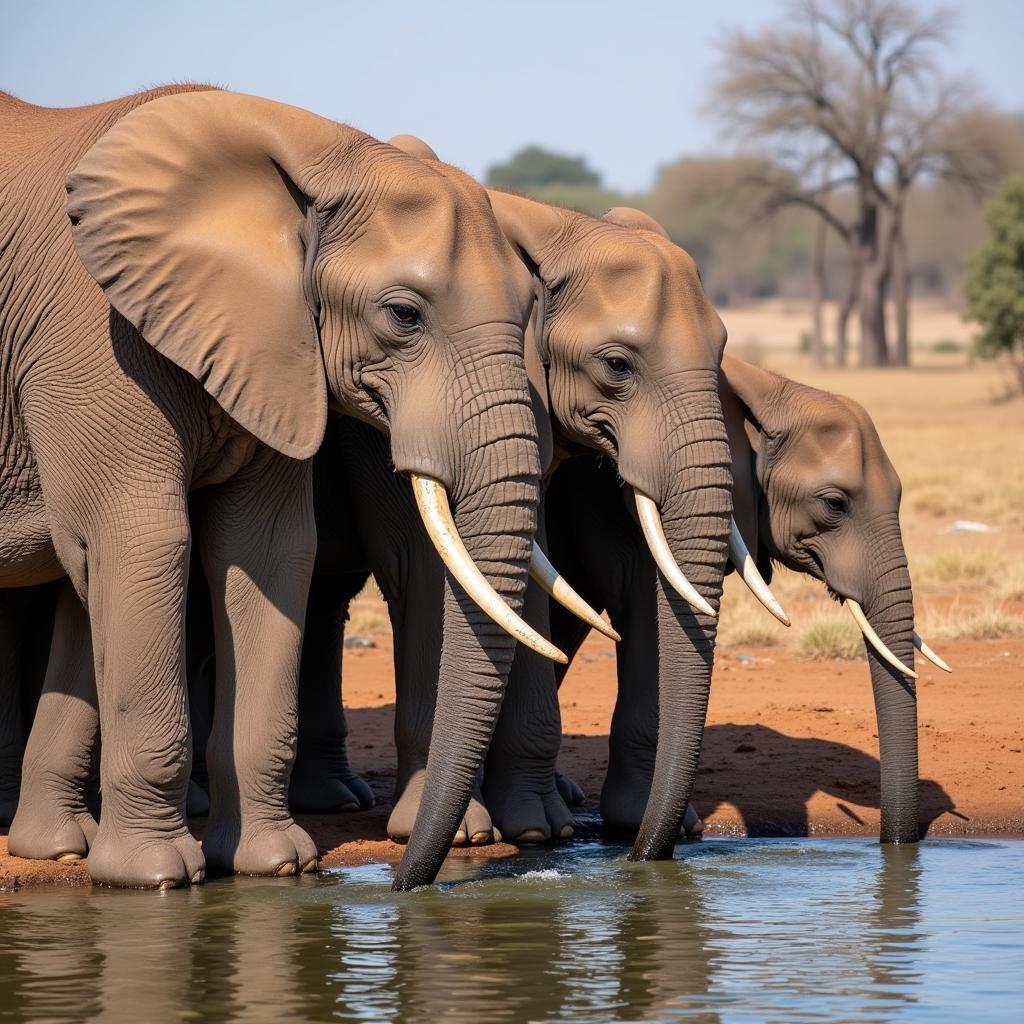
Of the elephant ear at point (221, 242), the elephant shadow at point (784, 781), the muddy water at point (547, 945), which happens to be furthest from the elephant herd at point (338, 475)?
the elephant shadow at point (784, 781)

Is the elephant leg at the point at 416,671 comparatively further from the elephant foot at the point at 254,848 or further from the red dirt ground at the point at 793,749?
the elephant foot at the point at 254,848

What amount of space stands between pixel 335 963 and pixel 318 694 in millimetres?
3108

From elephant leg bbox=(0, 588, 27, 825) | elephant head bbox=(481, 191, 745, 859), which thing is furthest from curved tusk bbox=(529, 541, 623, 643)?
elephant leg bbox=(0, 588, 27, 825)

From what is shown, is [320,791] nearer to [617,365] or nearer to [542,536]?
[542,536]

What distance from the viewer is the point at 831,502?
28.5 feet

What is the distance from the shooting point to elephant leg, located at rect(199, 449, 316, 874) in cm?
743

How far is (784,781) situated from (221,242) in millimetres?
3949

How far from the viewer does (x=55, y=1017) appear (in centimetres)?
564

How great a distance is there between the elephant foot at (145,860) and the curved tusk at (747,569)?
89.7 inches

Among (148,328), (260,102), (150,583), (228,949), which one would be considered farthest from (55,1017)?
(260,102)

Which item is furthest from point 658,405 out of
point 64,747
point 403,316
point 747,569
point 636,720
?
point 64,747

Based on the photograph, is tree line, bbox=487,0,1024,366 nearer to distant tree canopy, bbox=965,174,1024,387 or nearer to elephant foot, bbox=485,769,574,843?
distant tree canopy, bbox=965,174,1024,387

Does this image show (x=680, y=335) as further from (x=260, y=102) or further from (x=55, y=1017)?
(x=55, y=1017)

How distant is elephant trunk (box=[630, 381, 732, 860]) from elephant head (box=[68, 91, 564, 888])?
974mm
